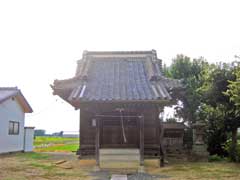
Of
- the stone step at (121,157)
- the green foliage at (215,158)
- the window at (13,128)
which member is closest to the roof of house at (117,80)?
the stone step at (121,157)

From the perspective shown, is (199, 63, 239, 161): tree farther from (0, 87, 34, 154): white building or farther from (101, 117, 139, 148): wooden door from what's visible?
(0, 87, 34, 154): white building

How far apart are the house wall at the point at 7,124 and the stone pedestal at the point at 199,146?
517 inches

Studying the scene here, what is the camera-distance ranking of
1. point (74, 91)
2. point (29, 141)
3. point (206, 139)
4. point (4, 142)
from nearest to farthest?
1. point (74, 91)
2. point (206, 139)
3. point (4, 142)
4. point (29, 141)

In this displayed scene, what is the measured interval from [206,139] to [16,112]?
14.4 m

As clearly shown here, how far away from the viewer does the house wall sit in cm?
2136

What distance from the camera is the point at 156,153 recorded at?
1287 centimetres

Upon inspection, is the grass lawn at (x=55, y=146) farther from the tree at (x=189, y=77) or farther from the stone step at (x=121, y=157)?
the stone step at (x=121, y=157)

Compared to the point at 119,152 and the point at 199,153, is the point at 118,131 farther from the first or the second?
the point at 199,153

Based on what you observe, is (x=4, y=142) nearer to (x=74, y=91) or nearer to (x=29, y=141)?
(x=29, y=141)

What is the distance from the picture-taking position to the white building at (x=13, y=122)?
2150 cm

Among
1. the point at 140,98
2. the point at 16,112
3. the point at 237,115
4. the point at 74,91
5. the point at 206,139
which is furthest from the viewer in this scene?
the point at 16,112

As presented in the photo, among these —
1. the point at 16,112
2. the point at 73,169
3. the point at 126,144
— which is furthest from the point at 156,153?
the point at 16,112

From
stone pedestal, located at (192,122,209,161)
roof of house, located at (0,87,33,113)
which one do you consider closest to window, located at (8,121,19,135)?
roof of house, located at (0,87,33,113)

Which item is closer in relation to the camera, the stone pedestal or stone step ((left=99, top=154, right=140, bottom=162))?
stone step ((left=99, top=154, right=140, bottom=162))
